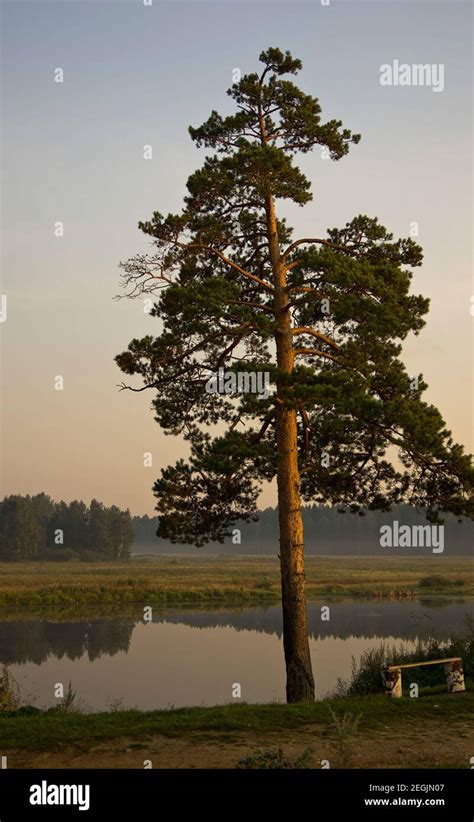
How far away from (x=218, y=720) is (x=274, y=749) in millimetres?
2099

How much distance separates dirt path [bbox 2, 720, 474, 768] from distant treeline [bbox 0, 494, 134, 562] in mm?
107680

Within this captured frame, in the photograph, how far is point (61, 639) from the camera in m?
34.3

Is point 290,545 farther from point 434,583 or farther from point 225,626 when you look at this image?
point 434,583

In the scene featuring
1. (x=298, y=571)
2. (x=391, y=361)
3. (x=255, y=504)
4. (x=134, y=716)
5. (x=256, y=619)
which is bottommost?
(x=256, y=619)

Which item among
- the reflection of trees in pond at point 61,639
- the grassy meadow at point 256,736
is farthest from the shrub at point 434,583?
the grassy meadow at point 256,736

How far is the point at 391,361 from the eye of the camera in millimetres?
19047

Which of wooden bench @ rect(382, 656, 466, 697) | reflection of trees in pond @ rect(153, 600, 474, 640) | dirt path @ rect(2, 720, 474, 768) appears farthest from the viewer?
reflection of trees in pond @ rect(153, 600, 474, 640)

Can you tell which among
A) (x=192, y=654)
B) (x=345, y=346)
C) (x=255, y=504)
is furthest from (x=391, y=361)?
(x=192, y=654)

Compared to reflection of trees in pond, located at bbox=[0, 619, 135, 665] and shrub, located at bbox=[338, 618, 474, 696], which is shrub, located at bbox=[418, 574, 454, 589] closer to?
reflection of trees in pond, located at bbox=[0, 619, 135, 665]

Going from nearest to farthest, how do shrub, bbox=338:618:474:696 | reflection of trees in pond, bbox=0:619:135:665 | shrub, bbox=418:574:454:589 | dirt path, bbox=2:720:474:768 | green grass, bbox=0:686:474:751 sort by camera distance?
dirt path, bbox=2:720:474:768, green grass, bbox=0:686:474:751, shrub, bbox=338:618:474:696, reflection of trees in pond, bbox=0:619:135:665, shrub, bbox=418:574:454:589

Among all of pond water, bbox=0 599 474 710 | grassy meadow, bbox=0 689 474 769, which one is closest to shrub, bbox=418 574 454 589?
pond water, bbox=0 599 474 710

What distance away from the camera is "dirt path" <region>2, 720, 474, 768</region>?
10578 mm
